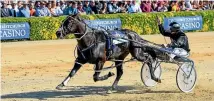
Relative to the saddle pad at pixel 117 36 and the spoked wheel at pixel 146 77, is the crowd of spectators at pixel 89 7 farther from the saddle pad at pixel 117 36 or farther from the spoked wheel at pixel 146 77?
the saddle pad at pixel 117 36

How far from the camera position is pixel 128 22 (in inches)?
1029

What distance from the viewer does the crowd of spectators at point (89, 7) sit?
2356 cm

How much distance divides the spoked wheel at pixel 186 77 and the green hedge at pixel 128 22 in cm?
1151

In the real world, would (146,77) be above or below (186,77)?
below

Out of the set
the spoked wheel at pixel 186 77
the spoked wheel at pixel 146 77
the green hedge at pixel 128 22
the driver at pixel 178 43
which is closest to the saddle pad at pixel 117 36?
the driver at pixel 178 43

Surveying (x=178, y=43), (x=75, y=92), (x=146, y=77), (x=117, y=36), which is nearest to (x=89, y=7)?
(x=146, y=77)

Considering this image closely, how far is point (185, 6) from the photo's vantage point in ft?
100

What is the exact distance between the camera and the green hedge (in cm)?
2339

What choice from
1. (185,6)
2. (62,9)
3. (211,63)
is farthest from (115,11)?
(211,63)

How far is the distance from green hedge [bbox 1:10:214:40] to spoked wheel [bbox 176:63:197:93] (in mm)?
11506

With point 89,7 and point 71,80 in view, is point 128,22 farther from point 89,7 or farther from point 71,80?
point 71,80

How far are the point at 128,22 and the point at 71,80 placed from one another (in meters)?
12.4

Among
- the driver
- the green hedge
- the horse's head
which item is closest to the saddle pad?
the horse's head

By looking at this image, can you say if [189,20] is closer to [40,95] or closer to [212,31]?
[212,31]
